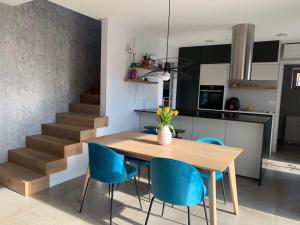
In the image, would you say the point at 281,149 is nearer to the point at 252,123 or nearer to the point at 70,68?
the point at 252,123

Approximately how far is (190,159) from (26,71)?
2984 mm

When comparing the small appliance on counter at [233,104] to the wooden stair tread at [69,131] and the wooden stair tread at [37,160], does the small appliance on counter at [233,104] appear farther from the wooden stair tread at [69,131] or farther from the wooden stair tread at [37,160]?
the wooden stair tread at [37,160]

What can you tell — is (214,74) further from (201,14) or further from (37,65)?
(37,65)

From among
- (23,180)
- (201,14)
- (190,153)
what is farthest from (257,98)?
(23,180)

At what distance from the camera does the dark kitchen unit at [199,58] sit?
16.8ft

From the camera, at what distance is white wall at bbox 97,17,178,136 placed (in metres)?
3.91

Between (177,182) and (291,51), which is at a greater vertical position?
(291,51)

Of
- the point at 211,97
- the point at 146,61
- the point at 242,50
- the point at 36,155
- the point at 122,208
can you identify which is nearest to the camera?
the point at 122,208

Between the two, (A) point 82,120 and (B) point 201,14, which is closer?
(B) point 201,14

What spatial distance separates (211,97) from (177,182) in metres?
4.23

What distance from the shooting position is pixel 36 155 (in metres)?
3.47

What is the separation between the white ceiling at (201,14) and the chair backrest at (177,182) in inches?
84.0

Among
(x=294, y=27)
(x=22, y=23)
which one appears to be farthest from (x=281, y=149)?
(x=22, y=23)

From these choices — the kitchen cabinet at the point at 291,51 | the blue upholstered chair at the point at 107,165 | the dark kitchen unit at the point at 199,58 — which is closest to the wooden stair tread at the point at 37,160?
the blue upholstered chair at the point at 107,165
